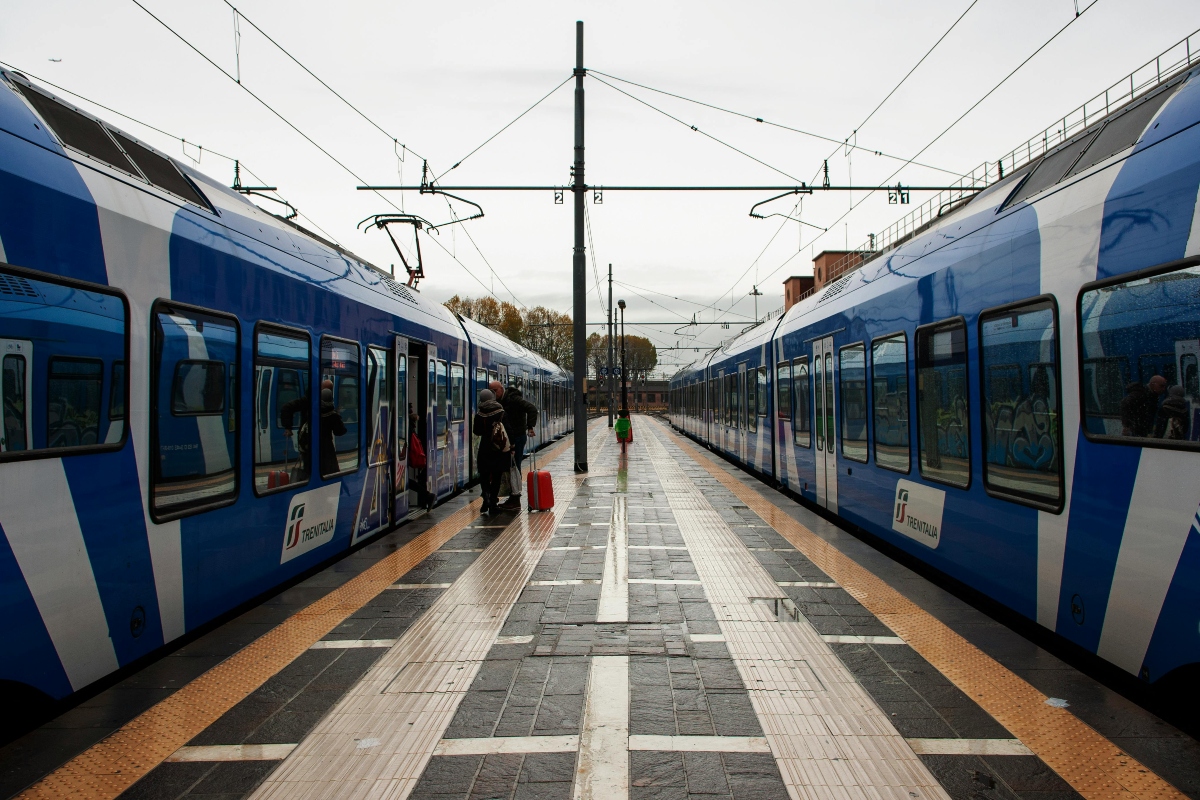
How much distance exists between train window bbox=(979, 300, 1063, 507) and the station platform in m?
1.00

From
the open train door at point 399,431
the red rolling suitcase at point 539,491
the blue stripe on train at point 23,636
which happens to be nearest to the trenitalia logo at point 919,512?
the red rolling suitcase at point 539,491

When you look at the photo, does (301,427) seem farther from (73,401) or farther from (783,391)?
(783,391)

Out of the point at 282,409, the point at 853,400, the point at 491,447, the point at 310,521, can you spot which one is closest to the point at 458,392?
the point at 491,447

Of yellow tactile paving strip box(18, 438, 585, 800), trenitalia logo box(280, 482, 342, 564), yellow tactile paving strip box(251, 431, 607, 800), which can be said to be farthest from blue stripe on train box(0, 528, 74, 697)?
trenitalia logo box(280, 482, 342, 564)

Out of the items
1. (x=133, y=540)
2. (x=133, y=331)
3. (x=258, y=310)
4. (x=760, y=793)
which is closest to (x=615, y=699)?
(x=760, y=793)

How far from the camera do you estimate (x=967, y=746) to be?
138 inches

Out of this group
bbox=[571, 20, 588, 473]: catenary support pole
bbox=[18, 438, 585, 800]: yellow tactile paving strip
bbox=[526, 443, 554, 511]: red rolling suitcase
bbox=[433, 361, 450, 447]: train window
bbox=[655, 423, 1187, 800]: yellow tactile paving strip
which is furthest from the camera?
bbox=[571, 20, 588, 473]: catenary support pole

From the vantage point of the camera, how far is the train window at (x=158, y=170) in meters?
4.98

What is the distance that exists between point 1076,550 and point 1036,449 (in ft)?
2.37

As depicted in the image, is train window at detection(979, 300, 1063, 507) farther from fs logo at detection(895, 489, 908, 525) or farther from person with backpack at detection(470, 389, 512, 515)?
person with backpack at detection(470, 389, 512, 515)

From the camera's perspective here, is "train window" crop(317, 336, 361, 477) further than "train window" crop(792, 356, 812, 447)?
No

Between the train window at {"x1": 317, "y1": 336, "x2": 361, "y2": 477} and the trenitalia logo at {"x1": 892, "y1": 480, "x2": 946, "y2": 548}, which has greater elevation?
the train window at {"x1": 317, "y1": 336, "x2": 361, "y2": 477}

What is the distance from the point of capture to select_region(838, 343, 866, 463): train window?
28.3 ft

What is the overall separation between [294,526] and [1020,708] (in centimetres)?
524
